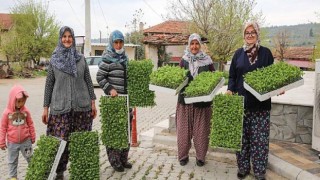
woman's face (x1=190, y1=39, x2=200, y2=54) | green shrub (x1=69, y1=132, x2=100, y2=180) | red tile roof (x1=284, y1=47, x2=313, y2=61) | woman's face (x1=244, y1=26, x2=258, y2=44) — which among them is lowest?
green shrub (x1=69, y1=132, x2=100, y2=180)

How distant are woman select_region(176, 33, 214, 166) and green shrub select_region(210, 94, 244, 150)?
0.62m

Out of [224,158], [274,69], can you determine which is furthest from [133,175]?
[274,69]

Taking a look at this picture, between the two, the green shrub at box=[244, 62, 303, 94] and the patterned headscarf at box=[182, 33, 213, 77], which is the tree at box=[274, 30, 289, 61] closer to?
the patterned headscarf at box=[182, 33, 213, 77]

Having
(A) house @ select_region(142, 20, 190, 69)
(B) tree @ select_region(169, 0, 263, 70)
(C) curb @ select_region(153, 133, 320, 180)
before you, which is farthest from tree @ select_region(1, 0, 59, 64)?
(C) curb @ select_region(153, 133, 320, 180)

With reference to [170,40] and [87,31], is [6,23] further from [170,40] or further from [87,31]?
[170,40]

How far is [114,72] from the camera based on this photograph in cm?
468

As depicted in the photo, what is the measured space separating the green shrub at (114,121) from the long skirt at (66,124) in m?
0.22

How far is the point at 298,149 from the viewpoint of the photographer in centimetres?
489

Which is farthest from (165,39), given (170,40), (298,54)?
(298,54)

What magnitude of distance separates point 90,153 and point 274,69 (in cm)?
228

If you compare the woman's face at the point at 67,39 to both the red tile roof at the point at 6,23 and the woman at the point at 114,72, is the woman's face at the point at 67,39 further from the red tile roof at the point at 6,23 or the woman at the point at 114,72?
the red tile roof at the point at 6,23

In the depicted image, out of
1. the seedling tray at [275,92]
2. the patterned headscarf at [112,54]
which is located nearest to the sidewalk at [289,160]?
the seedling tray at [275,92]

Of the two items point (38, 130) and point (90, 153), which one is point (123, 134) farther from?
point (38, 130)

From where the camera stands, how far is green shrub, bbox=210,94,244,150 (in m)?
4.06
